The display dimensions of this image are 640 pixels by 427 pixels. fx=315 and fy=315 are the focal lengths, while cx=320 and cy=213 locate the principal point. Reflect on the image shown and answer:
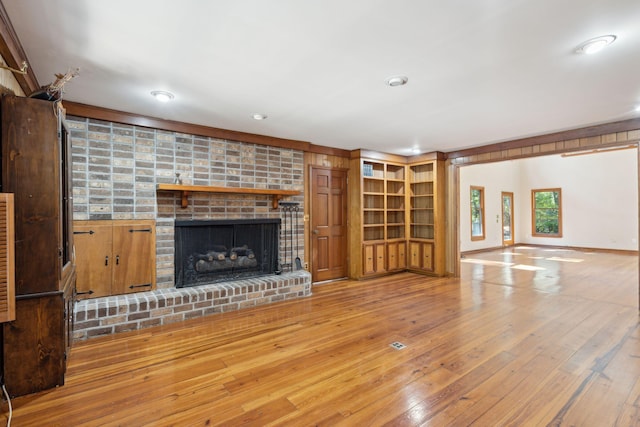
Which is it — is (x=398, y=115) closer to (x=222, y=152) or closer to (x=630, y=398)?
(x=222, y=152)

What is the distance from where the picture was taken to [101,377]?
2.38m

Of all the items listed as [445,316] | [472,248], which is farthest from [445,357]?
[472,248]

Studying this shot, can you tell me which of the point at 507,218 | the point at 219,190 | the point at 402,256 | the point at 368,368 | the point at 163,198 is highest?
the point at 219,190

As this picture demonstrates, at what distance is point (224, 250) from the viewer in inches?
172

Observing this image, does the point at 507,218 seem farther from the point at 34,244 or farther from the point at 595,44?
the point at 34,244

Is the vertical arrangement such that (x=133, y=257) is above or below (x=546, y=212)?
below

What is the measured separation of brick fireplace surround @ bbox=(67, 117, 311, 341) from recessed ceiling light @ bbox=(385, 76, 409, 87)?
248cm

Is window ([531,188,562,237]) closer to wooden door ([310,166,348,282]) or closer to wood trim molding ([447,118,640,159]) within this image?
wood trim molding ([447,118,640,159])

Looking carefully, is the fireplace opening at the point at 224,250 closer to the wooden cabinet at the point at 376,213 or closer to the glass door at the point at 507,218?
the wooden cabinet at the point at 376,213

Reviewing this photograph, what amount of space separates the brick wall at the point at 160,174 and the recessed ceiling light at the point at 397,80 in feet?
8.13

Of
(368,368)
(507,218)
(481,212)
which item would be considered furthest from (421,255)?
(507,218)

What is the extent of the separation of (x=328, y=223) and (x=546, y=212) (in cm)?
929

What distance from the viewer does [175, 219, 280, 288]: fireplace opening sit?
4047 millimetres

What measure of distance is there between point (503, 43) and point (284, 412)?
2843 millimetres
